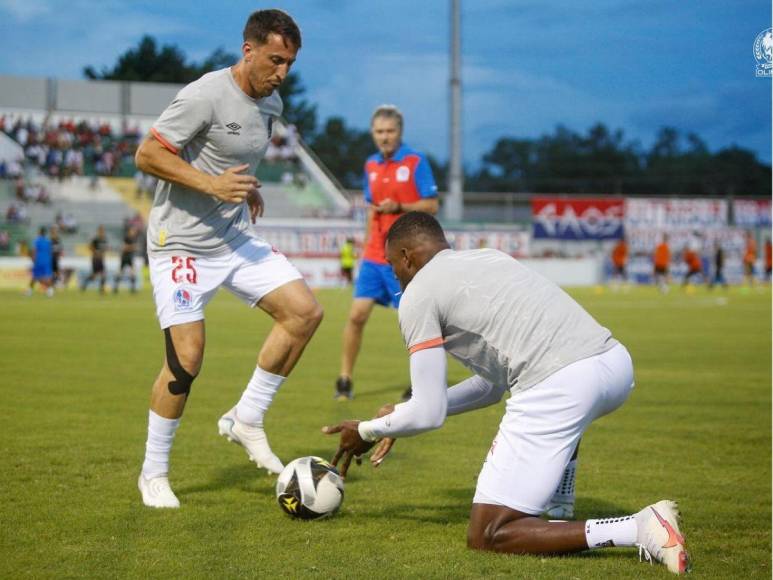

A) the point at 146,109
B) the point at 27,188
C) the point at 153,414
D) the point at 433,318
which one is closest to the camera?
the point at 433,318

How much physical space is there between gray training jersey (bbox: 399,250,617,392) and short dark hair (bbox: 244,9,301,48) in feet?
6.14

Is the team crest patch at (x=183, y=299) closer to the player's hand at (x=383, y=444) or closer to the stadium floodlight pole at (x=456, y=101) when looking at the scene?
the player's hand at (x=383, y=444)

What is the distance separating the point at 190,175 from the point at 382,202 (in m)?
4.51

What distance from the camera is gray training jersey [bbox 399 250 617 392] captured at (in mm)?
4566

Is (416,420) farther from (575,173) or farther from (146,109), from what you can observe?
(575,173)

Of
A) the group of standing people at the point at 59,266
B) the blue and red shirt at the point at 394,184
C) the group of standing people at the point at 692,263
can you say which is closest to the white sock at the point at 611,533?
the blue and red shirt at the point at 394,184

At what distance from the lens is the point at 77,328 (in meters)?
18.8

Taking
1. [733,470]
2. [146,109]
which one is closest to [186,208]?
[733,470]

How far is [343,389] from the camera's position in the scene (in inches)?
403

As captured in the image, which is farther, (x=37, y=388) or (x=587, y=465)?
(x=37, y=388)

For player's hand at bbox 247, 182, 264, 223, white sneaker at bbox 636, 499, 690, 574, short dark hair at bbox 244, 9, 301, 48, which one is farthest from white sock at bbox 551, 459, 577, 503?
short dark hair at bbox 244, 9, 301, 48

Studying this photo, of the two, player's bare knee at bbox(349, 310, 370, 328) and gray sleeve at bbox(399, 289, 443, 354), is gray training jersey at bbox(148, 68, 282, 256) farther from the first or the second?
player's bare knee at bbox(349, 310, 370, 328)

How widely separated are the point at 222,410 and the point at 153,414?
3.53 metres

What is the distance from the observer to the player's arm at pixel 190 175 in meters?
5.64
